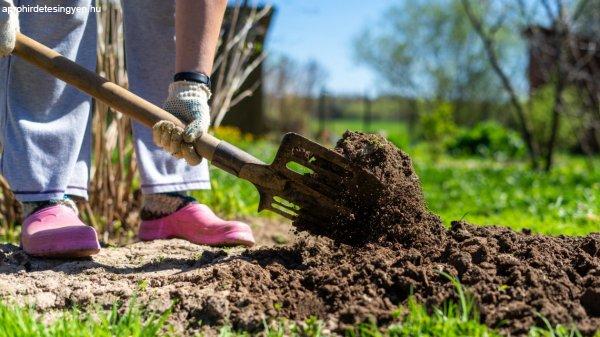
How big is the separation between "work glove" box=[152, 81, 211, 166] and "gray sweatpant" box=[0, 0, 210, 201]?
41 centimetres

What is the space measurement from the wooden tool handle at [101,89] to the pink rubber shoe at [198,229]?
0.35m

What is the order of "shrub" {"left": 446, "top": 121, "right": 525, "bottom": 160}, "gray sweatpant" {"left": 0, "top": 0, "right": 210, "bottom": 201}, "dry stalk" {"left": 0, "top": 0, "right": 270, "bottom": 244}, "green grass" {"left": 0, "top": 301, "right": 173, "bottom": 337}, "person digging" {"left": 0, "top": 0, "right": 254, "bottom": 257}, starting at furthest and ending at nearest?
1. "shrub" {"left": 446, "top": 121, "right": 525, "bottom": 160}
2. "dry stalk" {"left": 0, "top": 0, "right": 270, "bottom": 244}
3. "gray sweatpant" {"left": 0, "top": 0, "right": 210, "bottom": 201}
4. "person digging" {"left": 0, "top": 0, "right": 254, "bottom": 257}
5. "green grass" {"left": 0, "top": 301, "right": 173, "bottom": 337}

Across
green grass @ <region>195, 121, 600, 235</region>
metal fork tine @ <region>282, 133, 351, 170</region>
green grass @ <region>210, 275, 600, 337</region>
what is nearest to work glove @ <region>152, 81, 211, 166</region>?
metal fork tine @ <region>282, 133, 351, 170</region>

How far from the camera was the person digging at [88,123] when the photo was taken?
2.39 meters

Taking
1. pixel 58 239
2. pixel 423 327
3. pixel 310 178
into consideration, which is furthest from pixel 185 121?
pixel 423 327

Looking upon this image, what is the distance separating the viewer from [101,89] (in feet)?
7.88

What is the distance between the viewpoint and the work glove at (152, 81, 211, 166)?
2334 millimetres

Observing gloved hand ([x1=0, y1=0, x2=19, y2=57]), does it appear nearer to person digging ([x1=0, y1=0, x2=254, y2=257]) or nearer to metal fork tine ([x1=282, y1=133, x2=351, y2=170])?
person digging ([x1=0, y1=0, x2=254, y2=257])

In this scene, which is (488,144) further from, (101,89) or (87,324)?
(87,324)

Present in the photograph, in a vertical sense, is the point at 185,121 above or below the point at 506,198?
below

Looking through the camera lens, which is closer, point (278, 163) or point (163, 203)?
point (278, 163)

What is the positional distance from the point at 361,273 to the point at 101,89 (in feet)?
3.60

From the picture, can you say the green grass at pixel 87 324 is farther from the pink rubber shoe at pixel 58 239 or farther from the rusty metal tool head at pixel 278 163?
the rusty metal tool head at pixel 278 163

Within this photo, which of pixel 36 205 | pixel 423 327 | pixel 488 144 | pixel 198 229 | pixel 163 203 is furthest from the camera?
pixel 488 144
